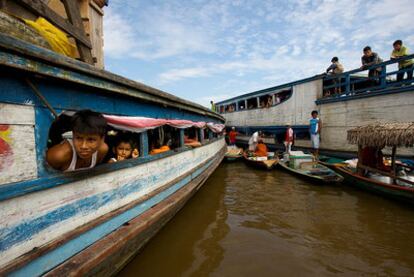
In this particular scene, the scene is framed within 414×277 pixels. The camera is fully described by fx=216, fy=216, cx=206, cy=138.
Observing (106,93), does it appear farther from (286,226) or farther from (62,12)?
(286,226)

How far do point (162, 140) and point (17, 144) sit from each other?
10.4ft

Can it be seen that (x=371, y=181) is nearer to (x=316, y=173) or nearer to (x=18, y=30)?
(x=316, y=173)

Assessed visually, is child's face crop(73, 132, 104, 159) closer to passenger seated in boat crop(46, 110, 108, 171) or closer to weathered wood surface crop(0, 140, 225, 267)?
passenger seated in boat crop(46, 110, 108, 171)

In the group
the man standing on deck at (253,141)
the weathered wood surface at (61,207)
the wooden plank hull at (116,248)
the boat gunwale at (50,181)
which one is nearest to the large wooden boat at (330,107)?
the man standing on deck at (253,141)

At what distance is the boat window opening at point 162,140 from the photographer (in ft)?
15.5

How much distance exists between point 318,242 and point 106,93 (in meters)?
4.55

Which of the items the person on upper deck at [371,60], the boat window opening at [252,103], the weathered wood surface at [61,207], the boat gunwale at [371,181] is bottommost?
the boat gunwale at [371,181]

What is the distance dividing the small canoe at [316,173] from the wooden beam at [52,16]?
26.1 feet

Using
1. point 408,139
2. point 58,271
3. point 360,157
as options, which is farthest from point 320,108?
point 58,271

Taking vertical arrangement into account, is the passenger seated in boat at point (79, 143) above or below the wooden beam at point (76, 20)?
below

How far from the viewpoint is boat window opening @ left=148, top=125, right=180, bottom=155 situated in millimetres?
4720

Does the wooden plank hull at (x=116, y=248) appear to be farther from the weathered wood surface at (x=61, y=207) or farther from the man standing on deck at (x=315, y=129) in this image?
the man standing on deck at (x=315, y=129)

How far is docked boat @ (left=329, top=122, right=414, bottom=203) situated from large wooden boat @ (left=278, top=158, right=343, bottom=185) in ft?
1.40

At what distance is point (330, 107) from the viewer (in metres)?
10.6
